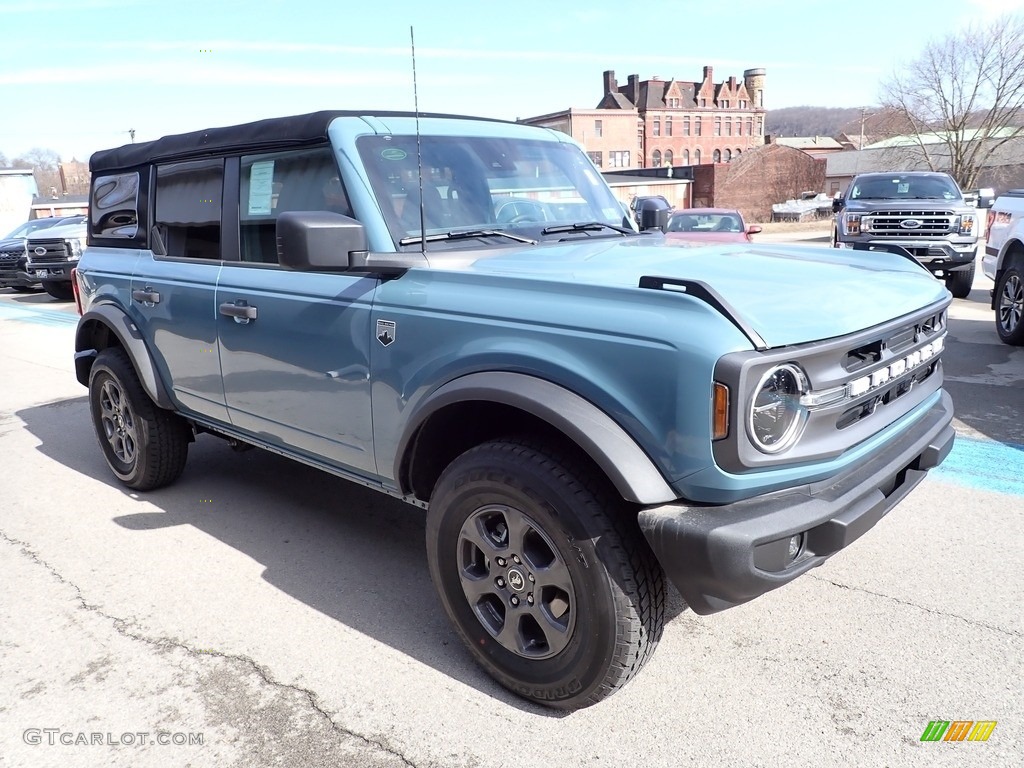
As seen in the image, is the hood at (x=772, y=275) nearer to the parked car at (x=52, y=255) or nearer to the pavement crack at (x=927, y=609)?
the pavement crack at (x=927, y=609)

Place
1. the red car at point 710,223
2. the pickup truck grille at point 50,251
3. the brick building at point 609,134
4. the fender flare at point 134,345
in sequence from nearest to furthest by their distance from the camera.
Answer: the fender flare at point 134,345 → the red car at point 710,223 → the pickup truck grille at point 50,251 → the brick building at point 609,134

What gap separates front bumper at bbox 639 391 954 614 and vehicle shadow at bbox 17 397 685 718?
83 cm

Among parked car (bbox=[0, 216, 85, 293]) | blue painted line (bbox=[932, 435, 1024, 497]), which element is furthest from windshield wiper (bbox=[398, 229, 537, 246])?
parked car (bbox=[0, 216, 85, 293])

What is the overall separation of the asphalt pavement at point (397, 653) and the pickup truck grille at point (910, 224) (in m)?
7.85

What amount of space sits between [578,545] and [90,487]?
3.93 m

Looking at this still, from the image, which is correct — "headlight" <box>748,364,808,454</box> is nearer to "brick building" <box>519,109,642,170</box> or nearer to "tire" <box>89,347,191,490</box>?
"tire" <box>89,347,191,490</box>

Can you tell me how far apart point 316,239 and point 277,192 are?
0.97 m

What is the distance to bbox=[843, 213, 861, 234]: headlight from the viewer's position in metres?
12.1

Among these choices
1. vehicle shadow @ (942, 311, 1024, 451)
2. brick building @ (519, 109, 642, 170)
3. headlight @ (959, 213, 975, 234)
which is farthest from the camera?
brick building @ (519, 109, 642, 170)

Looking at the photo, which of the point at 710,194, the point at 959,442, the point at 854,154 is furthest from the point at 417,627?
the point at 854,154

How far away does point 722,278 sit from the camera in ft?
8.50

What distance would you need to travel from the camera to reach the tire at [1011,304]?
25.7ft

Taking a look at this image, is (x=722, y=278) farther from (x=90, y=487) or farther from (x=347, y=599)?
(x=90, y=487)

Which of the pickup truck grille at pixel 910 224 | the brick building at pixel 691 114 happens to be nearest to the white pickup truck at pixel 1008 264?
A: the pickup truck grille at pixel 910 224
